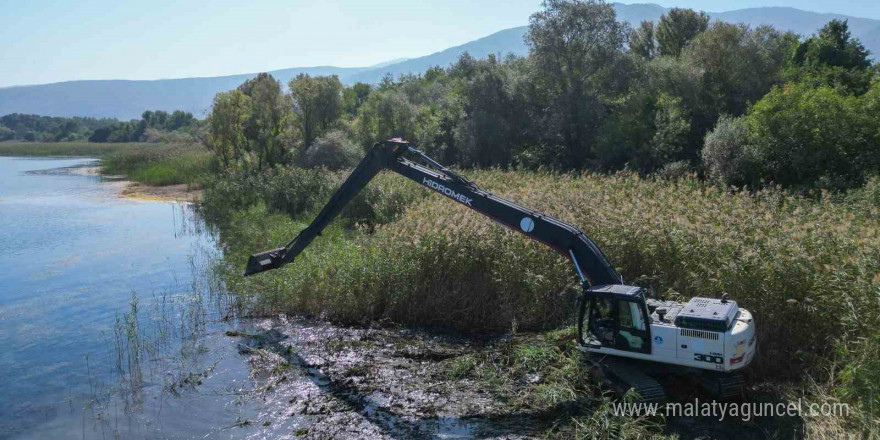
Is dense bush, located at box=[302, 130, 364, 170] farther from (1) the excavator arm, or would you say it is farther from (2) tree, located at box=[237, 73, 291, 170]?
(1) the excavator arm

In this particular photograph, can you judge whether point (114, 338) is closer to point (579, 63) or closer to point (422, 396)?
point (422, 396)

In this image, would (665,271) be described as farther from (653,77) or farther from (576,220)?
(653,77)

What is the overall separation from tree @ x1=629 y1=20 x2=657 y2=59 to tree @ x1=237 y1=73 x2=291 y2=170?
2413 centimetres

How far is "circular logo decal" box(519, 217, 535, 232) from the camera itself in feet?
33.0

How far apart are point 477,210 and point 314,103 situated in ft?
87.9

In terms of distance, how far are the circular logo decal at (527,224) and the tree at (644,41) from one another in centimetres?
3602

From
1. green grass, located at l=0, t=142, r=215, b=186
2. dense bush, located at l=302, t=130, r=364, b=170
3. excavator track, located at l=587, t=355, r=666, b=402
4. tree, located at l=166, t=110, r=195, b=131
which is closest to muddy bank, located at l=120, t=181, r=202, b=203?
green grass, located at l=0, t=142, r=215, b=186

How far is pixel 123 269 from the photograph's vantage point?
18.4m

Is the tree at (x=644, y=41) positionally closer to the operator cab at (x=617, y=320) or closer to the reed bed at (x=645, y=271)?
the reed bed at (x=645, y=271)

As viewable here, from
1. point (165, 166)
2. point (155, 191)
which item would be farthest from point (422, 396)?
point (165, 166)

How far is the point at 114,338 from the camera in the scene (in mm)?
12797

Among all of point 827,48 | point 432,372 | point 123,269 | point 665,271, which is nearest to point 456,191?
point 432,372

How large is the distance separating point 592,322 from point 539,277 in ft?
8.75

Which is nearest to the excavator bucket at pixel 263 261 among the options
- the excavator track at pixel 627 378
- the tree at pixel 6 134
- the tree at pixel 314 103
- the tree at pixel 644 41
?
the excavator track at pixel 627 378
